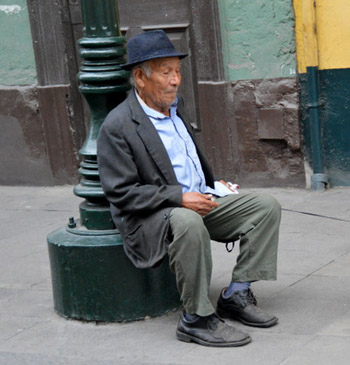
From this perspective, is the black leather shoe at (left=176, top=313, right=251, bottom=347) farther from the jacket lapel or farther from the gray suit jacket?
the jacket lapel

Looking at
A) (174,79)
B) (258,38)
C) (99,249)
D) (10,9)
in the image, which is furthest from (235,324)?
(10,9)

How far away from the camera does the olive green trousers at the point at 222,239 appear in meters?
4.23

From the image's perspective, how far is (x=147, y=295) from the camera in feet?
15.4

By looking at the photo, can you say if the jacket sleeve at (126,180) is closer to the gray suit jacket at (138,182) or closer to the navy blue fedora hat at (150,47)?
the gray suit jacket at (138,182)

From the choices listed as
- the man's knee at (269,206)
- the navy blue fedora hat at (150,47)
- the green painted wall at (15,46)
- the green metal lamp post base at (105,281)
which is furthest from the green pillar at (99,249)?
the green painted wall at (15,46)

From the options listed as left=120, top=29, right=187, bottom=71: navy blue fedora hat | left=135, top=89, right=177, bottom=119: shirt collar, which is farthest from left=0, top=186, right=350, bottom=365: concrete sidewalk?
left=120, top=29, right=187, bottom=71: navy blue fedora hat

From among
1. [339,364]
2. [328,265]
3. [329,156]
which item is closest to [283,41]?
[329,156]

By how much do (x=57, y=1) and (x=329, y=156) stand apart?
2.80 m

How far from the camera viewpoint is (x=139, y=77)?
457cm

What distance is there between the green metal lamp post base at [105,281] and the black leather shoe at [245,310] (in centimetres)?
29

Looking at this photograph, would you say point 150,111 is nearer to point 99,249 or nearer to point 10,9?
point 99,249

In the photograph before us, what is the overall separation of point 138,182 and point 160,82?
20.4 inches

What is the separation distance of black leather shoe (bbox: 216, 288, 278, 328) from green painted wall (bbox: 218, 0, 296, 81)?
3.18m

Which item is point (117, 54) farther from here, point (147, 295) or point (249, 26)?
point (249, 26)
